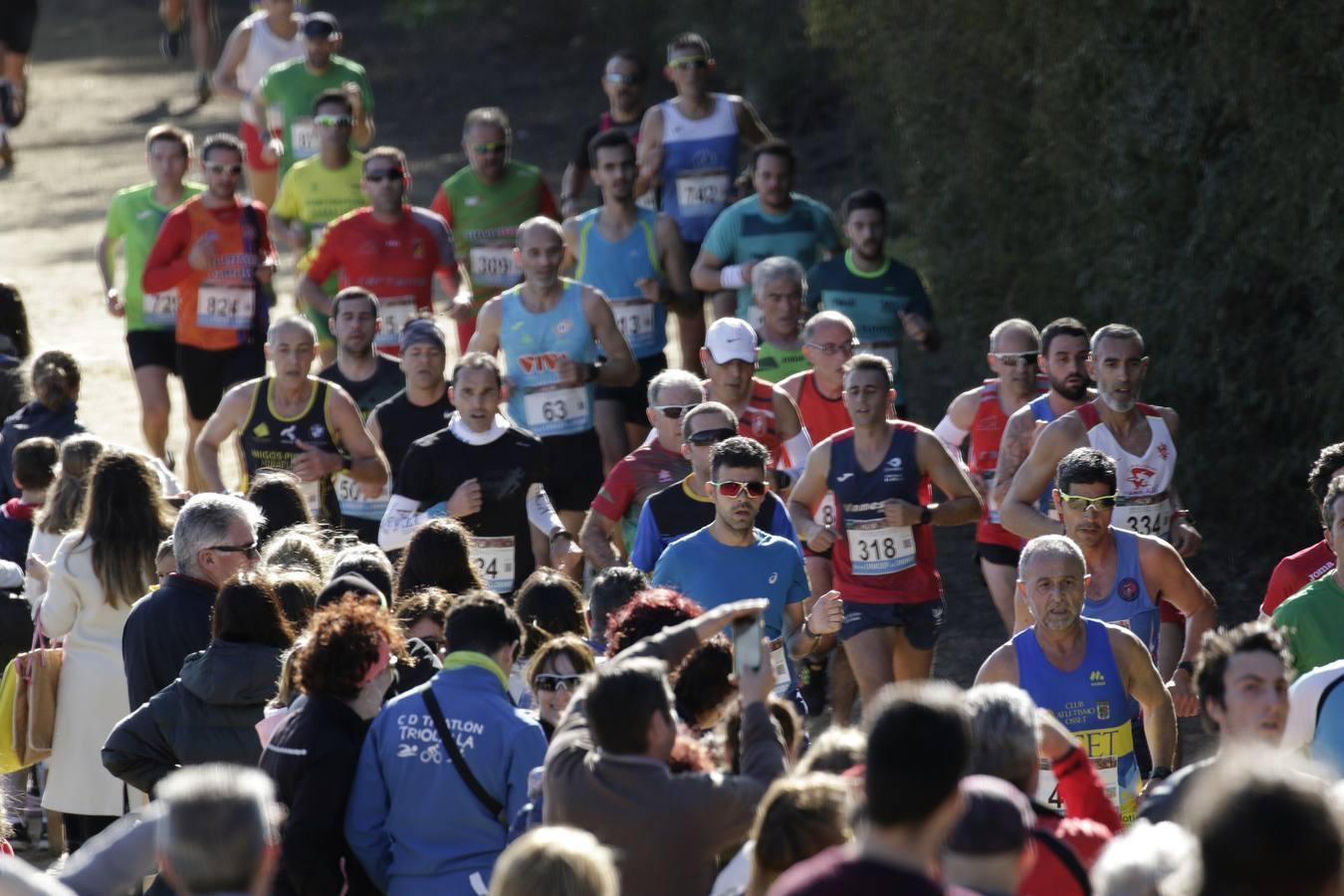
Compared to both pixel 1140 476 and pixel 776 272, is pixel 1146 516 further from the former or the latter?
pixel 776 272

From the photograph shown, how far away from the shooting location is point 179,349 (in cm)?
1119

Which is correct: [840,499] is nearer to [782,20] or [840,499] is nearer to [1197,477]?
[1197,477]

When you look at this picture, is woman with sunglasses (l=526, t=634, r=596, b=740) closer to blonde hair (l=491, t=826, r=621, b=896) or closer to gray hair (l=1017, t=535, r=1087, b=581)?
gray hair (l=1017, t=535, r=1087, b=581)

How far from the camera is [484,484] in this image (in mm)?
7906

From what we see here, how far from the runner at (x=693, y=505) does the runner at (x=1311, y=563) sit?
1.64 meters

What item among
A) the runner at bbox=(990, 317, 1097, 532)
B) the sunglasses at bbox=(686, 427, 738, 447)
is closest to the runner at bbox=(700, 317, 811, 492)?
the runner at bbox=(990, 317, 1097, 532)

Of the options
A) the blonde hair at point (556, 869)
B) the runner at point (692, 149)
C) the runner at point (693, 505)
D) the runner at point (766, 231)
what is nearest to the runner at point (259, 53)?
the runner at point (692, 149)

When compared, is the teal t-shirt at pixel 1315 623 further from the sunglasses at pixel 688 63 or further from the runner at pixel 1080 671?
the sunglasses at pixel 688 63

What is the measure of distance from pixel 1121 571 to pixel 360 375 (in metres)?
3.92

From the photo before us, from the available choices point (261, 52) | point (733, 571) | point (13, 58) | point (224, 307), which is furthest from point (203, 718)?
point (13, 58)

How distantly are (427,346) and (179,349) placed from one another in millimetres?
3125

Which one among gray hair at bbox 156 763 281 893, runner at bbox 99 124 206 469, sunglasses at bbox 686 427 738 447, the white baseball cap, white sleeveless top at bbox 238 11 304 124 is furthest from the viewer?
white sleeveless top at bbox 238 11 304 124

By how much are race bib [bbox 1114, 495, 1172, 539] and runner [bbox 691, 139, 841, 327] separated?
11.1ft

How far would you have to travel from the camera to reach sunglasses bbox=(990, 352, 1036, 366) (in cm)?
859
